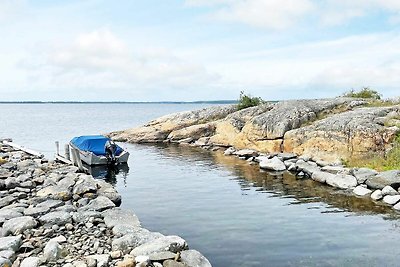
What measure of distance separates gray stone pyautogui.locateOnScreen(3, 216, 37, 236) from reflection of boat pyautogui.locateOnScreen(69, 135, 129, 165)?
19.8 m

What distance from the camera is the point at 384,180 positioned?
2339 cm

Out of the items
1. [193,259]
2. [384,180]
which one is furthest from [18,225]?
[384,180]

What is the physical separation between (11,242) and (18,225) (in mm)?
1758

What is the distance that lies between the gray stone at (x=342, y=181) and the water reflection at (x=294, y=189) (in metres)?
0.43

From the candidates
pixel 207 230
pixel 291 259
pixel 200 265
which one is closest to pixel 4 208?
pixel 207 230

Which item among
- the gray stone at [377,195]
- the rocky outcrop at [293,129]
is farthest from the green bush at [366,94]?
the gray stone at [377,195]

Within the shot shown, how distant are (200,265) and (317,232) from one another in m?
6.63

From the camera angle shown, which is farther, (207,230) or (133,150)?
(133,150)

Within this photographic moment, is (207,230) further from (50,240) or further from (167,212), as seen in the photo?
(50,240)

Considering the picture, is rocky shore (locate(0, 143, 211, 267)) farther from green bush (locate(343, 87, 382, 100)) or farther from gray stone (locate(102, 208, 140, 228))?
green bush (locate(343, 87, 382, 100))

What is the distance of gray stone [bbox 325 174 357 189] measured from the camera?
25.0m

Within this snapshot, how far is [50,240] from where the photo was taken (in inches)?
554

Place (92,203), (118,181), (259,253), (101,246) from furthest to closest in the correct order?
1. (118,181)
2. (92,203)
3. (259,253)
4. (101,246)

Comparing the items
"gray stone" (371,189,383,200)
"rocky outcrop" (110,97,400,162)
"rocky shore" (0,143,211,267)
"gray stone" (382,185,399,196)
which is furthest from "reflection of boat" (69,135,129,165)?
"gray stone" (382,185,399,196)
